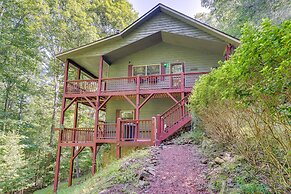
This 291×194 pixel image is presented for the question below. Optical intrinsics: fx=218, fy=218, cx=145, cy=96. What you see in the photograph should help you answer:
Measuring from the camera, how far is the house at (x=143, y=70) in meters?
11.5

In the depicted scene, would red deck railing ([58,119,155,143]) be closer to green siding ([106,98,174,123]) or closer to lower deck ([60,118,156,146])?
lower deck ([60,118,156,146])

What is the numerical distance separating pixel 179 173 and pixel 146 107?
28.7 ft

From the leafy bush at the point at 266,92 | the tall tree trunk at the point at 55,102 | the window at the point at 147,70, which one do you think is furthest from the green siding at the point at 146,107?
the leafy bush at the point at 266,92

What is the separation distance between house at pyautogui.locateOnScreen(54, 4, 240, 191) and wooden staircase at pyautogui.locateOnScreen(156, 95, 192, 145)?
0.05m

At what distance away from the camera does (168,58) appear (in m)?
13.9

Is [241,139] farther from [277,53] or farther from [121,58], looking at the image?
[121,58]

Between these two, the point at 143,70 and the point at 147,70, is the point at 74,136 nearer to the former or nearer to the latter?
the point at 143,70

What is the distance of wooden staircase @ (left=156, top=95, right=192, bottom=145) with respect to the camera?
9.68 metres

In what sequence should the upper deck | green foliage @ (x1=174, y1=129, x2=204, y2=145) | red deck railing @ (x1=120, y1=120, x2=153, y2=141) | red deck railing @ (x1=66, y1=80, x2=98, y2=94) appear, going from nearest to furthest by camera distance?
green foliage @ (x1=174, y1=129, x2=204, y2=145), red deck railing @ (x1=120, y1=120, x2=153, y2=141), the upper deck, red deck railing @ (x1=66, y1=80, x2=98, y2=94)

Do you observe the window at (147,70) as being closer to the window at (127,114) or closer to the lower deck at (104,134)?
the window at (127,114)

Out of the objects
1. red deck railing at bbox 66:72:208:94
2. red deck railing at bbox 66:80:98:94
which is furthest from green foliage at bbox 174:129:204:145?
red deck railing at bbox 66:80:98:94

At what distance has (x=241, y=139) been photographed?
4324mm

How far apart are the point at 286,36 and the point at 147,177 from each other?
13.4ft

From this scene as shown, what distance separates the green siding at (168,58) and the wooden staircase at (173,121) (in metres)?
3.56
